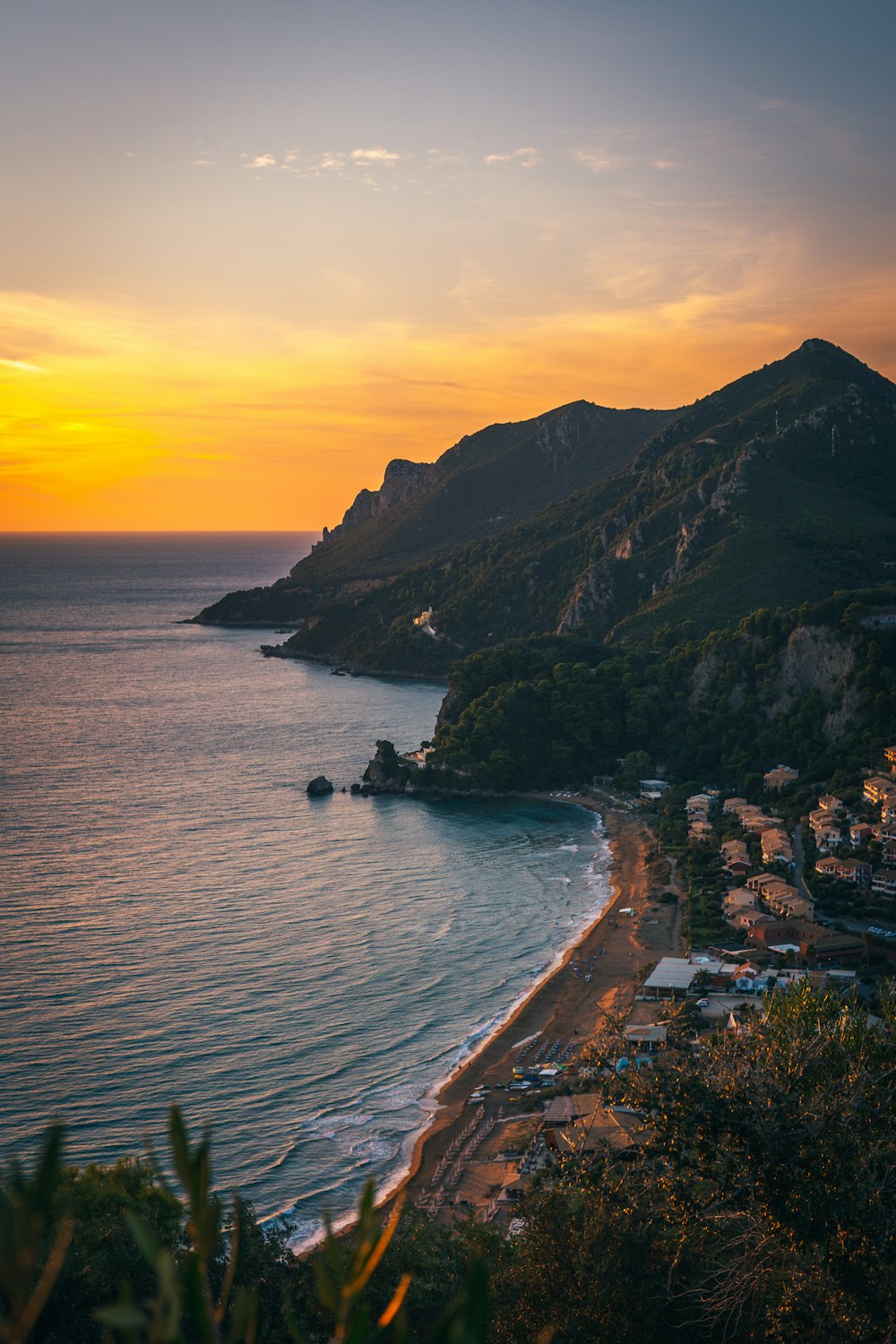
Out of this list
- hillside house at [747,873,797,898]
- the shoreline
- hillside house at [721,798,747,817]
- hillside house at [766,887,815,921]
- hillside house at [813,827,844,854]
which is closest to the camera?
the shoreline

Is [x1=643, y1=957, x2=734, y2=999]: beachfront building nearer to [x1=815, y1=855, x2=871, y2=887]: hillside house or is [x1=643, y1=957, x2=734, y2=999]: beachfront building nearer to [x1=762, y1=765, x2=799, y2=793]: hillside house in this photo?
[x1=815, y1=855, x2=871, y2=887]: hillside house

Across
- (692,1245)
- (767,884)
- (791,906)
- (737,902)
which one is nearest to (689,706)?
(767,884)

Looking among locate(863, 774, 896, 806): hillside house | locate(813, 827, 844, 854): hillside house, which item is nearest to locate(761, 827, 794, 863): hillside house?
locate(813, 827, 844, 854): hillside house

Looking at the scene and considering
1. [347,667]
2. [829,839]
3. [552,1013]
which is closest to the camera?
[552,1013]

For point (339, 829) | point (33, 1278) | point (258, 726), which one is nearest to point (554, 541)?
point (258, 726)

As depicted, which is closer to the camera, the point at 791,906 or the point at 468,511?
the point at 791,906

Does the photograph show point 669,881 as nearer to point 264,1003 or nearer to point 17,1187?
point 264,1003

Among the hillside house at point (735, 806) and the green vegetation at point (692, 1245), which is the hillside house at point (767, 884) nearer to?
the hillside house at point (735, 806)

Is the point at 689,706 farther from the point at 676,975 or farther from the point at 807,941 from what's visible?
the point at 676,975
